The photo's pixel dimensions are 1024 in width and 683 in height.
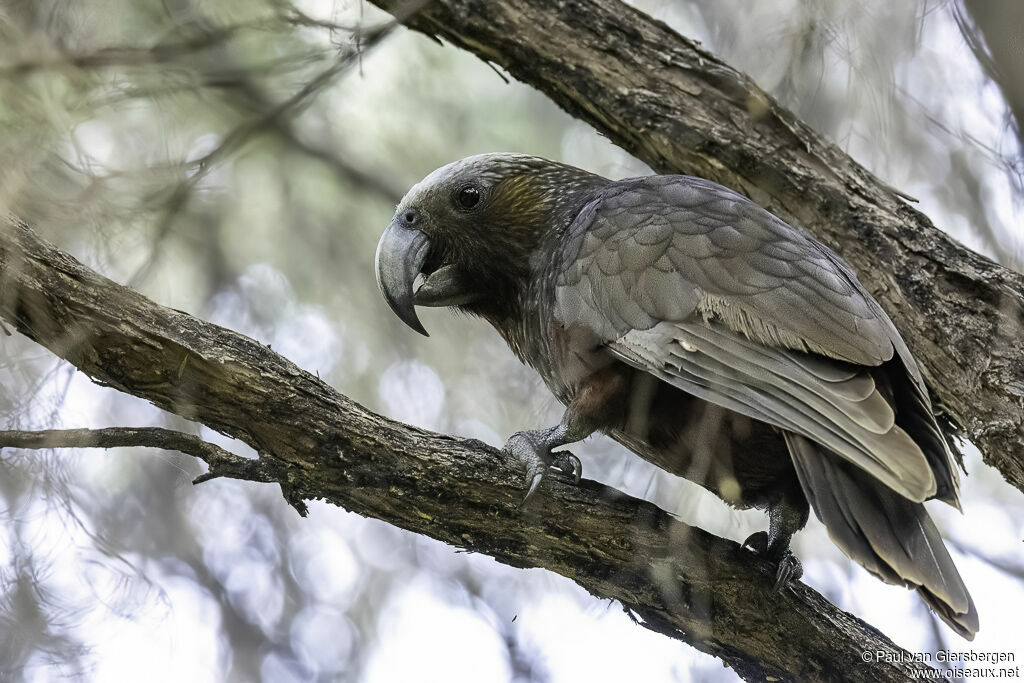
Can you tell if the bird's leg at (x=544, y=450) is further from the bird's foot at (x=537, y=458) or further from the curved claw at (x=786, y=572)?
the curved claw at (x=786, y=572)

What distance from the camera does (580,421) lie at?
263 centimetres

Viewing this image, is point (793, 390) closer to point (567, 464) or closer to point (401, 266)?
point (567, 464)

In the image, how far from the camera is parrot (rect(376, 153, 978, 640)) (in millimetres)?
2117

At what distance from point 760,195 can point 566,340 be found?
3.37 feet

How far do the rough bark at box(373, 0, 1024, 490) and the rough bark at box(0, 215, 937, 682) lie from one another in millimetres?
958

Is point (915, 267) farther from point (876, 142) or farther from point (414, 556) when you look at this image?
point (414, 556)

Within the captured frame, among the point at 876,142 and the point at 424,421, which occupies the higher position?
the point at 876,142

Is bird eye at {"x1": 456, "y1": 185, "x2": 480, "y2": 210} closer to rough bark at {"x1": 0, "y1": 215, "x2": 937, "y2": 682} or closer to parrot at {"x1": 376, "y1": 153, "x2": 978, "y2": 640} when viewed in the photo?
parrot at {"x1": 376, "y1": 153, "x2": 978, "y2": 640}

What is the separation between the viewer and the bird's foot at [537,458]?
2422mm

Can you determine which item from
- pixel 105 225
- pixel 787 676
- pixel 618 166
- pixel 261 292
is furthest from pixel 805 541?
pixel 105 225

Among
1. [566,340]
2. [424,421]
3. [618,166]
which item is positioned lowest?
[424,421]

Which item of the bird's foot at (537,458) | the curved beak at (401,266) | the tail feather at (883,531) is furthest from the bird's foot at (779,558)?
the curved beak at (401,266)

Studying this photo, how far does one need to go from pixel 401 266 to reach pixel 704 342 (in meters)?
1.17

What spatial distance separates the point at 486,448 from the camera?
244 centimetres
